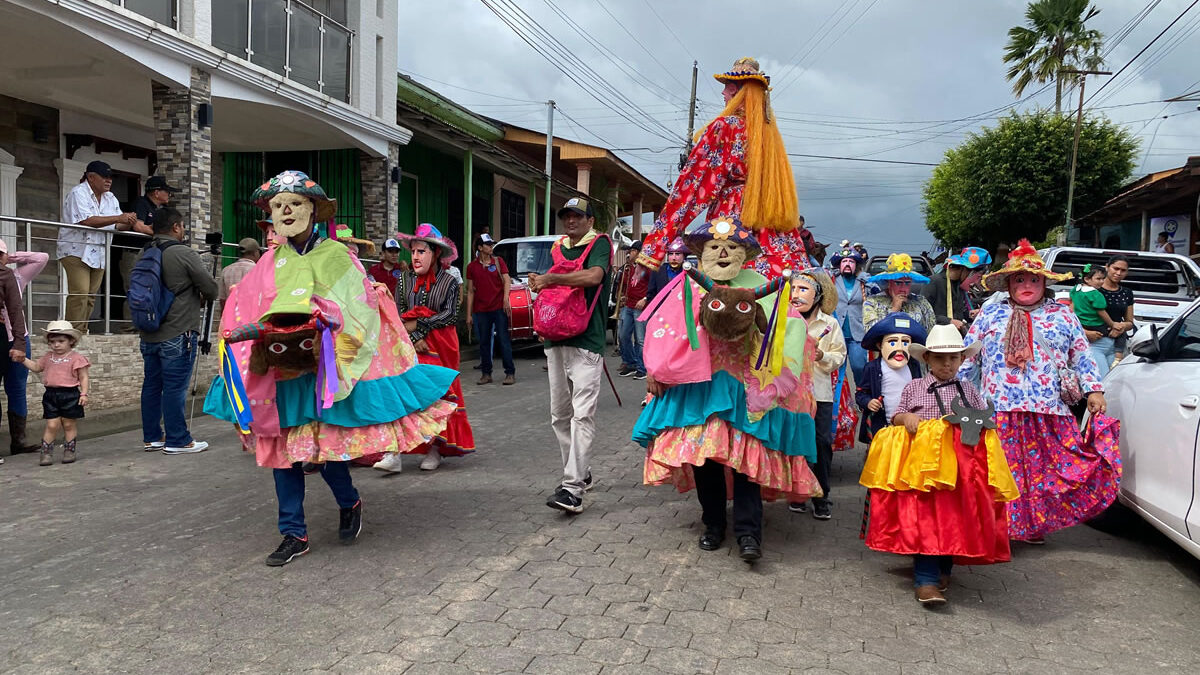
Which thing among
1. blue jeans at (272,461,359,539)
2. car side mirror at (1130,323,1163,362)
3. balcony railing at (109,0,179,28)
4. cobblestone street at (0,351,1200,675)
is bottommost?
cobblestone street at (0,351,1200,675)

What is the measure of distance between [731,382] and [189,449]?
511cm

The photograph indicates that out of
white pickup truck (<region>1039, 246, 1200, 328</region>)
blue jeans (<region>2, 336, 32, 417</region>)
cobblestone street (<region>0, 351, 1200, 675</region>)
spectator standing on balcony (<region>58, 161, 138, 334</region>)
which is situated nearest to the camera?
cobblestone street (<region>0, 351, 1200, 675</region>)

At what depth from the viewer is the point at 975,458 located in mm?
4082

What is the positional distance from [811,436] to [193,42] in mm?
8802

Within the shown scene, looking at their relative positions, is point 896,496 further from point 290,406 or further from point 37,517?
point 37,517

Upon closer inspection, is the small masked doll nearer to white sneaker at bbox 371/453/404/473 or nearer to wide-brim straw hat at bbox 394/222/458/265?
wide-brim straw hat at bbox 394/222/458/265

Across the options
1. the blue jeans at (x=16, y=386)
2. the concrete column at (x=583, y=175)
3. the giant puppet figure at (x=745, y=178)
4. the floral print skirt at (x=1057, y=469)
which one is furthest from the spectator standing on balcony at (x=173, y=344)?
the concrete column at (x=583, y=175)

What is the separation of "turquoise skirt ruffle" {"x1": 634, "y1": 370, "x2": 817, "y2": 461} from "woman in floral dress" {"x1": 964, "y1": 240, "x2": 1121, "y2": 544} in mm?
1237

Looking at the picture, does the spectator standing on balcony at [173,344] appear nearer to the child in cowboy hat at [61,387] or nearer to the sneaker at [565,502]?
the child in cowboy hat at [61,387]

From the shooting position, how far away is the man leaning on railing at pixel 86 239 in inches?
352

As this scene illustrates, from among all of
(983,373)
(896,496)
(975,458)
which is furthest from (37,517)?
(983,373)

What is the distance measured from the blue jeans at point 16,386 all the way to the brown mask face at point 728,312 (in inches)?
224

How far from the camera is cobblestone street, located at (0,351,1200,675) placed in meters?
3.46

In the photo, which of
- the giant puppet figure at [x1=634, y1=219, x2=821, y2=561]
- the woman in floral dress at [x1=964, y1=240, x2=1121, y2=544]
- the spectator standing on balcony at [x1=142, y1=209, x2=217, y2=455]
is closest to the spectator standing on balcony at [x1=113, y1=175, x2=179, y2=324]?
the spectator standing on balcony at [x1=142, y1=209, x2=217, y2=455]
